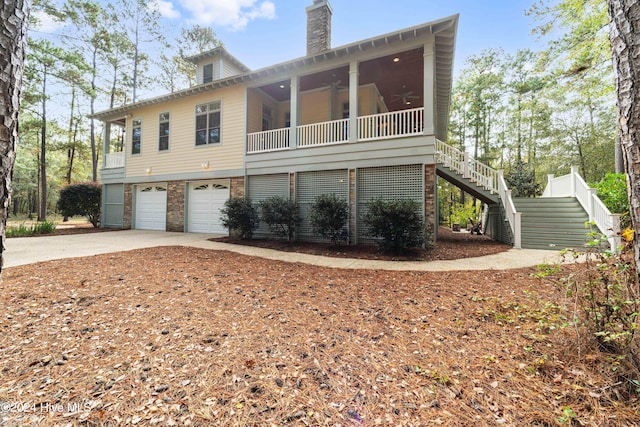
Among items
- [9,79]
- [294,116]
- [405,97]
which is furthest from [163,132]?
[9,79]

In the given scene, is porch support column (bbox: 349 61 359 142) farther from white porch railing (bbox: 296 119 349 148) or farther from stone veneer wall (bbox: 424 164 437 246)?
stone veneer wall (bbox: 424 164 437 246)

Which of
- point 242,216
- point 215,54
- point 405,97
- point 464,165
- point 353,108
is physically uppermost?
point 215,54

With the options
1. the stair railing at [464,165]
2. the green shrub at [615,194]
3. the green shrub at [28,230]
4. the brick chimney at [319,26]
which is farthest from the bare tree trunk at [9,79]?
the green shrub at [615,194]

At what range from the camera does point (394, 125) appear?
8.04m

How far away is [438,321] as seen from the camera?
113 inches

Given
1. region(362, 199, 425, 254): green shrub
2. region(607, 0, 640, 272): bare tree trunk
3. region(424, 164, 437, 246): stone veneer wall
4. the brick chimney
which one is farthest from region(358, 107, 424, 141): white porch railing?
region(607, 0, 640, 272): bare tree trunk

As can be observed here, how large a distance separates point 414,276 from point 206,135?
10098 millimetres

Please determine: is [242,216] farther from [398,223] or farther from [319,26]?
[319,26]

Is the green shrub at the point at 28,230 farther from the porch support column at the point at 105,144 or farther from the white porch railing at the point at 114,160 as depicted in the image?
the porch support column at the point at 105,144

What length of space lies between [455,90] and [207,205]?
844 inches

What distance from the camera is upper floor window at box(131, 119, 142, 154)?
498 inches

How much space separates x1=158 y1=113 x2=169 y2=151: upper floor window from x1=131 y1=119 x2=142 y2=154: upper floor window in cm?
129

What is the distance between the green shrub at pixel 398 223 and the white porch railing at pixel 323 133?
2.98 meters

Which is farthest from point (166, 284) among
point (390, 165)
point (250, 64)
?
point (250, 64)
